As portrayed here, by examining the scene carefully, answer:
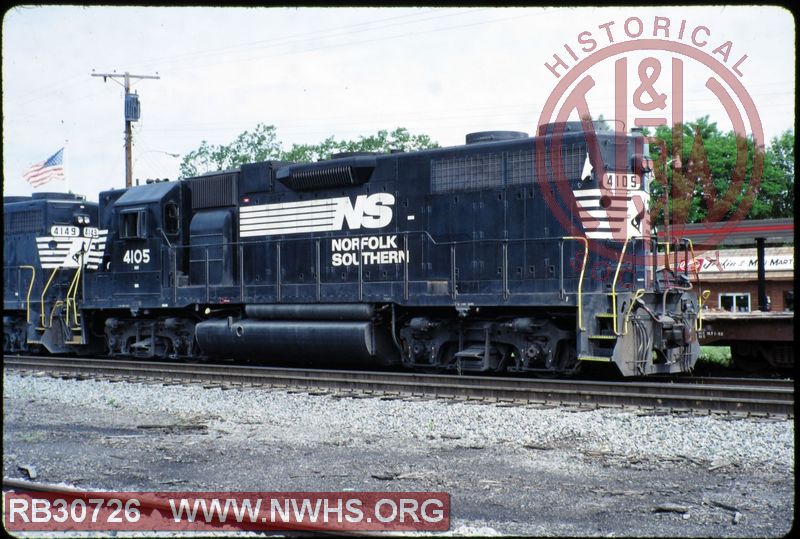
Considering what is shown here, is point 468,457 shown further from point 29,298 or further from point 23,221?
point 23,221

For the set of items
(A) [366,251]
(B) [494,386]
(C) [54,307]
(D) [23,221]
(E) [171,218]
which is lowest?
(B) [494,386]

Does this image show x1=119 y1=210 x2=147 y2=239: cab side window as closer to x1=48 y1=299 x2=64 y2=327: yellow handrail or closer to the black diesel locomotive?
the black diesel locomotive

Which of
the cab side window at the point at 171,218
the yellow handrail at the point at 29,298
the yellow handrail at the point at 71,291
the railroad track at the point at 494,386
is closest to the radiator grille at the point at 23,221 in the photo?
the yellow handrail at the point at 29,298

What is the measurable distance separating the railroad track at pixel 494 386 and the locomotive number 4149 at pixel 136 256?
2401 mm

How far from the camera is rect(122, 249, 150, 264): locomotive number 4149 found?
17266 mm

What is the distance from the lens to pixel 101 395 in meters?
12.4

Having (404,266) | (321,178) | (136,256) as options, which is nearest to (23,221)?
(136,256)

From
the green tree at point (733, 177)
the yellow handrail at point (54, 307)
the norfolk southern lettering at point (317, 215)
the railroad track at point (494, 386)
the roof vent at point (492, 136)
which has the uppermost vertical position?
the green tree at point (733, 177)

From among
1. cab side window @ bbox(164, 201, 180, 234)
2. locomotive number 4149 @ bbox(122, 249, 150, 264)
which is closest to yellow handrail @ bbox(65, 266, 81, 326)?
locomotive number 4149 @ bbox(122, 249, 150, 264)

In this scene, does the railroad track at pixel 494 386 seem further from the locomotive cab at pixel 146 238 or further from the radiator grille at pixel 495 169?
the radiator grille at pixel 495 169

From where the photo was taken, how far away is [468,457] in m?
7.47

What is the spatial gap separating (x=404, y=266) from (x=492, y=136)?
2628 mm

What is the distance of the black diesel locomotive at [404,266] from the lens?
12.2 metres

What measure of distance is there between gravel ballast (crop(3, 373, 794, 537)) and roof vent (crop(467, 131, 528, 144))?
489cm
